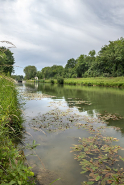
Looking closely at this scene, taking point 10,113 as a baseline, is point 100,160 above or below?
below

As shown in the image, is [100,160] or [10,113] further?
[10,113]

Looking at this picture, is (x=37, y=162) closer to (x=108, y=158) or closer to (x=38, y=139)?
(x=38, y=139)

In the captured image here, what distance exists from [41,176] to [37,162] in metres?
0.52

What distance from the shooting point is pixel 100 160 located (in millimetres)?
3342

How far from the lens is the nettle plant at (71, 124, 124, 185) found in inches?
109

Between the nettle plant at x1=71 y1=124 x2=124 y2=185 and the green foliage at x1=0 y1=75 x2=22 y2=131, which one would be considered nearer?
the nettle plant at x1=71 y1=124 x2=124 y2=185

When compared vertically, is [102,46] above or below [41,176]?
above

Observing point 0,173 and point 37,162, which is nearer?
point 0,173

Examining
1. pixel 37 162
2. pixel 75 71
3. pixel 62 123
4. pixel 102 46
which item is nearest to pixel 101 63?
pixel 102 46

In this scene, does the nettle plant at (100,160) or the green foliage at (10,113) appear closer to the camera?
the nettle plant at (100,160)

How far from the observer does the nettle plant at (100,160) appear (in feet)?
9.05

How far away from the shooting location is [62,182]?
2.71m

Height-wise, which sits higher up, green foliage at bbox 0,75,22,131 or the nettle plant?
green foliage at bbox 0,75,22,131

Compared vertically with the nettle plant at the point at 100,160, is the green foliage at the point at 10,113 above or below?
above
